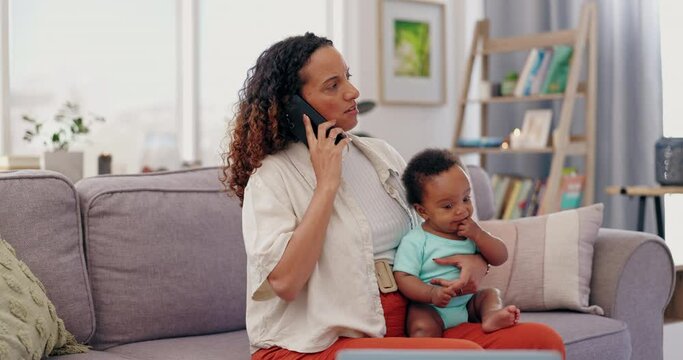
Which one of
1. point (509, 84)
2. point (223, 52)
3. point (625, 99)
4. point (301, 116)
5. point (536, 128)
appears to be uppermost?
point (223, 52)

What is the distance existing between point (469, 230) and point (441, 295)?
6.1 inches

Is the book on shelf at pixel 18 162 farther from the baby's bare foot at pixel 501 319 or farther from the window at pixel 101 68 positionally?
the baby's bare foot at pixel 501 319

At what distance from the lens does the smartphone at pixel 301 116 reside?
1.94m

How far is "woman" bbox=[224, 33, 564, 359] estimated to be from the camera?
71.9 inches

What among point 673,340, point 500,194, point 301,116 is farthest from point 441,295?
point 500,194

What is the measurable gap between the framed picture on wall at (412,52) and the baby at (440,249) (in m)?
3.26

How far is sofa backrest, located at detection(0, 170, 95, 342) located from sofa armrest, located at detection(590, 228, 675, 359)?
4.47ft

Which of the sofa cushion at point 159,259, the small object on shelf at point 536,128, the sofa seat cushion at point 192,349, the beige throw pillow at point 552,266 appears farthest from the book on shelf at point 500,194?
the sofa seat cushion at point 192,349

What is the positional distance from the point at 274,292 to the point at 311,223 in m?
0.16

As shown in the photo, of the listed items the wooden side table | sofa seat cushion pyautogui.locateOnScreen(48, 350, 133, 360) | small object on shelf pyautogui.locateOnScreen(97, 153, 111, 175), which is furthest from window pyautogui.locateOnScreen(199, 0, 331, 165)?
sofa seat cushion pyautogui.locateOnScreen(48, 350, 133, 360)

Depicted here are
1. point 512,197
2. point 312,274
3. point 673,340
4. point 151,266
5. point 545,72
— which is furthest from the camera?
point 512,197

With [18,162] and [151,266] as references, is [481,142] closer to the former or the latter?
[18,162]

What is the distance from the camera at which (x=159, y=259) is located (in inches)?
90.4

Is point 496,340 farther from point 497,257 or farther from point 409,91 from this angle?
point 409,91
